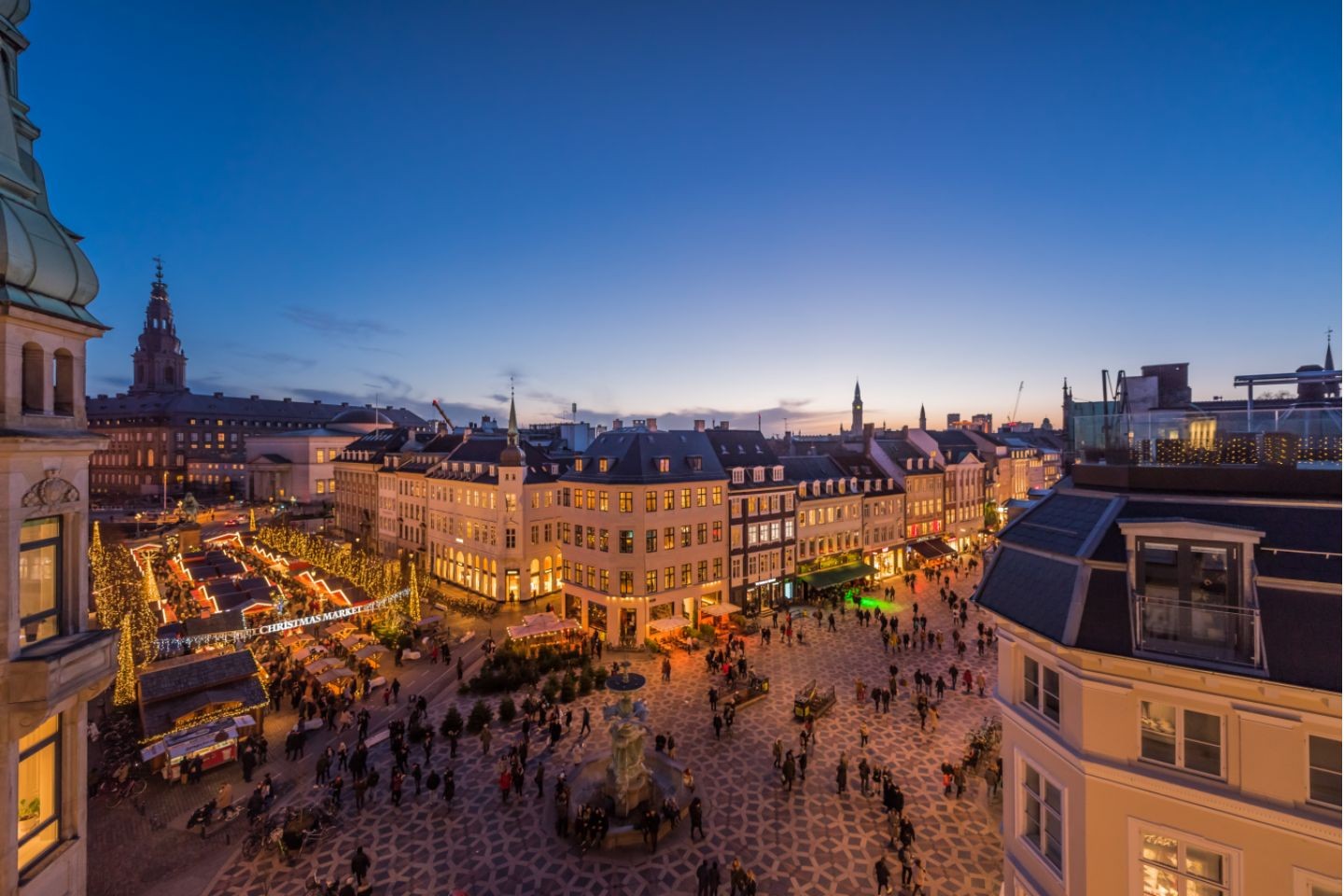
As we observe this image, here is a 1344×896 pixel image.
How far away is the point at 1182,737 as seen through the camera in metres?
9.56

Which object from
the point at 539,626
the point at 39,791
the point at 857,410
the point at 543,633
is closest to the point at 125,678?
the point at 539,626

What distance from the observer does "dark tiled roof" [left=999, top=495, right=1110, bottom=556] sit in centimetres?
1120

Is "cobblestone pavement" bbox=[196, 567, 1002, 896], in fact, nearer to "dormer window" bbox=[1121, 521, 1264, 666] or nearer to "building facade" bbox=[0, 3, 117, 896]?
"building facade" bbox=[0, 3, 117, 896]

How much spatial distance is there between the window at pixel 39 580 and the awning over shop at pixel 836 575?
41485 mm

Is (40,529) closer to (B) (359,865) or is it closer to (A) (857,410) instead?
(B) (359,865)

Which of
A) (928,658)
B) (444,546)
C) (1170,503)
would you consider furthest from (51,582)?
(444,546)

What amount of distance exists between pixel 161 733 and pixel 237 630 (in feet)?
31.2

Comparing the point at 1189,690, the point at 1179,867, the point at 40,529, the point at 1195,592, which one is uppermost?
the point at 40,529

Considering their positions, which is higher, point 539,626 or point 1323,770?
point 1323,770

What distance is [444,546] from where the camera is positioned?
51.0m

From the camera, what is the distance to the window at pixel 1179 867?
9.27 m

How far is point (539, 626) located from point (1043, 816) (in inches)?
1051

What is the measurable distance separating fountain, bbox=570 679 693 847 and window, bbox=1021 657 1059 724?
12.0m

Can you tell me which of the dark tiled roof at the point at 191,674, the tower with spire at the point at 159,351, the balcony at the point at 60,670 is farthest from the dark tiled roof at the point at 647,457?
the tower with spire at the point at 159,351
